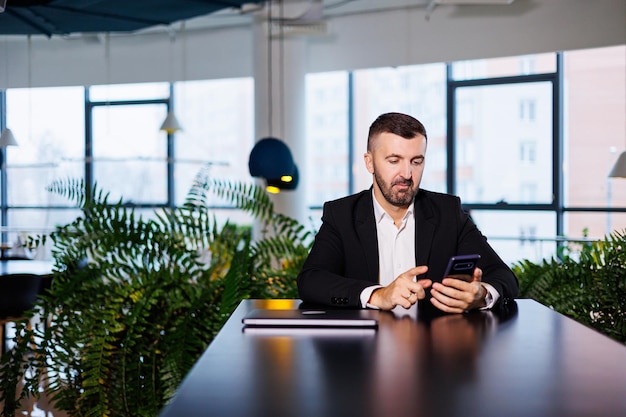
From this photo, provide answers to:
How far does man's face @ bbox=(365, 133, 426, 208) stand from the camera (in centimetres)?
254

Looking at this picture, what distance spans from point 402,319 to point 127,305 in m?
1.58

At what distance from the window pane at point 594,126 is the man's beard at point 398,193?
276 inches

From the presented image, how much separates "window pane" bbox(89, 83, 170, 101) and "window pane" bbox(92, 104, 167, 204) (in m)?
0.14

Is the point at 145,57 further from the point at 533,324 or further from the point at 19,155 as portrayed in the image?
the point at 533,324

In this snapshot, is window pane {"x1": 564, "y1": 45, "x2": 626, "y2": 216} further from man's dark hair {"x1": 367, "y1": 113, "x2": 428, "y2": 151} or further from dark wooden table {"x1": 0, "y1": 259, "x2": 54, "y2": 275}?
man's dark hair {"x1": 367, "y1": 113, "x2": 428, "y2": 151}

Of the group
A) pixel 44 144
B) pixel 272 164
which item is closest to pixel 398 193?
pixel 272 164

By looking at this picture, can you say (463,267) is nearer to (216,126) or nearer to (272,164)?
(272,164)

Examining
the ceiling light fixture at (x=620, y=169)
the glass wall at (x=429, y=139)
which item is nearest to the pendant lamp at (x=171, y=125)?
the glass wall at (x=429, y=139)

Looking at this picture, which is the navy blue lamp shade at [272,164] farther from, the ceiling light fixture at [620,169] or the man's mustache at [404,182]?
the man's mustache at [404,182]

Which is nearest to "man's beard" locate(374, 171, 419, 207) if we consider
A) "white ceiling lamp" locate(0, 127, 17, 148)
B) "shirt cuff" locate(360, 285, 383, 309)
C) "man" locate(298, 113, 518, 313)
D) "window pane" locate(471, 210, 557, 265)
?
"man" locate(298, 113, 518, 313)

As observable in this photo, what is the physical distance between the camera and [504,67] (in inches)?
380

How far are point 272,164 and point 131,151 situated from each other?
5495 millimetres

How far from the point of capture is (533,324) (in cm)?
196

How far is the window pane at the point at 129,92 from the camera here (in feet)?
37.9
